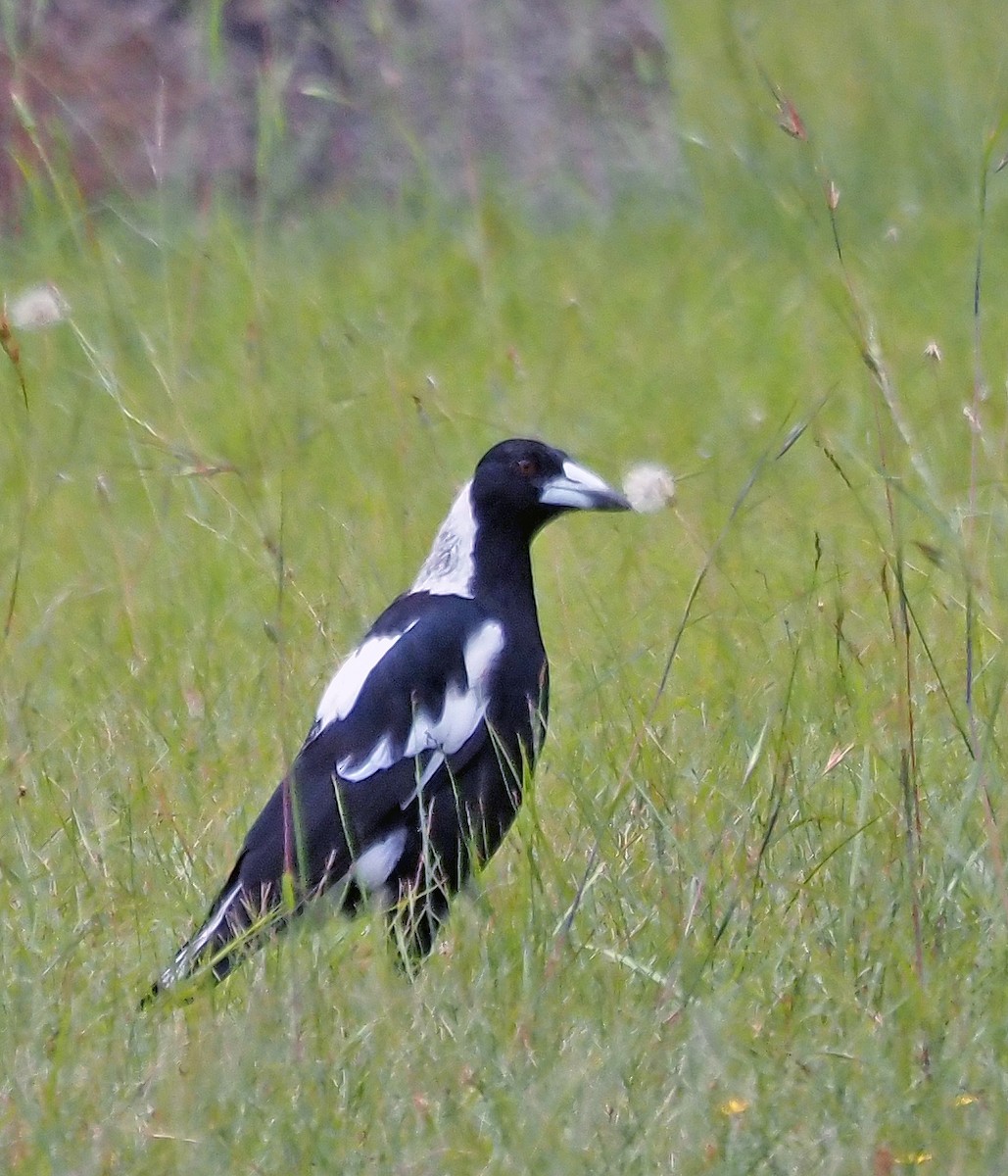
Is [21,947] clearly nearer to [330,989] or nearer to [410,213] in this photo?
[330,989]

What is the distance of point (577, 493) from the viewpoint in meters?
3.39

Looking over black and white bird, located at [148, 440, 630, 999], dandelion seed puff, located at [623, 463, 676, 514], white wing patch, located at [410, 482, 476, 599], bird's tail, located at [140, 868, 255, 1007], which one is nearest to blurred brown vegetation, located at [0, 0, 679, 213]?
dandelion seed puff, located at [623, 463, 676, 514]

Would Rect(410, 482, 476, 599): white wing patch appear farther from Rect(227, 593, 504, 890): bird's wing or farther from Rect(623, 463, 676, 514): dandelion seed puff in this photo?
Rect(623, 463, 676, 514): dandelion seed puff

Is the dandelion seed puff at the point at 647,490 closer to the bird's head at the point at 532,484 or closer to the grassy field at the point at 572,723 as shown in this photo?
the bird's head at the point at 532,484

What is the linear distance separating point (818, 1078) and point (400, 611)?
49.5 inches

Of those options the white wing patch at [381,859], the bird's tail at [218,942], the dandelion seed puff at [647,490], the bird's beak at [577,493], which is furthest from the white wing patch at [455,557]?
the bird's tail at [218,942]

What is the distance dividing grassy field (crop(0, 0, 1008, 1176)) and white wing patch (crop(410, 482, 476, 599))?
15 cm

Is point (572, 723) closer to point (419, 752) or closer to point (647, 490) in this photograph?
point (647, 490)

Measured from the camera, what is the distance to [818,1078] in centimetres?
228

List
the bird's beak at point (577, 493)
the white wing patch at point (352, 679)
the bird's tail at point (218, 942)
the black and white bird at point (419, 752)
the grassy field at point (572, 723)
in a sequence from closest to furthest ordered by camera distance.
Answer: the grassy field at point (572, 723) → the bird's tail at point (218, 942) → the black and white bird at point (419, 752) → the white wing patch at point (352, 679) → the bird's beak at point (577, 493)

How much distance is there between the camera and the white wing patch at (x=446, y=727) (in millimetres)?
3135

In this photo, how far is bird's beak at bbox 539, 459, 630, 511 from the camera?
3.38 metres

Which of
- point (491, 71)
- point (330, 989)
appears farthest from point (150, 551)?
point (491, 71)

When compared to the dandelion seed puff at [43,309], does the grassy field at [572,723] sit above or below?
below
